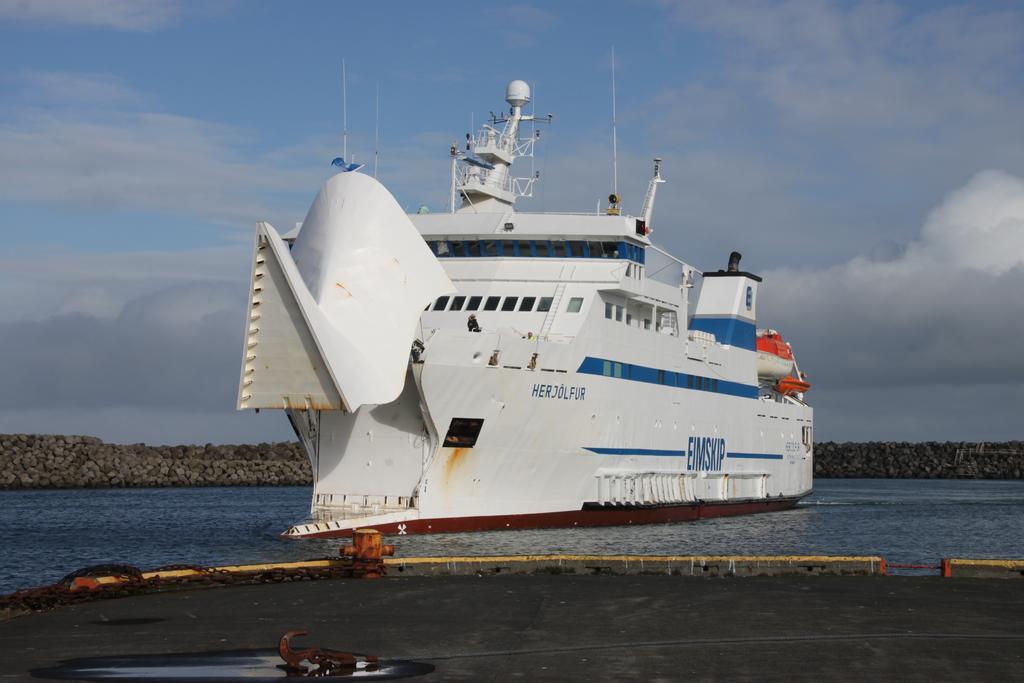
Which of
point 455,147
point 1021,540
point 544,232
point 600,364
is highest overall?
point 455,147

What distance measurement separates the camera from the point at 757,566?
17.0m

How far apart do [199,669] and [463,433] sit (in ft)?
57.8

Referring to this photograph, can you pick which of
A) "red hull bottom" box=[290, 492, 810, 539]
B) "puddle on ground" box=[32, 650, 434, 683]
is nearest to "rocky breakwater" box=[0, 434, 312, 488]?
"red hull bottom" box=[290, 492, 810, 539]

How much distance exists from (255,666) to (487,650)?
1991mm

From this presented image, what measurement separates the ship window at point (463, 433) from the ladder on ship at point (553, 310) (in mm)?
3400

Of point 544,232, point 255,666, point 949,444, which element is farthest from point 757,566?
point 949,444

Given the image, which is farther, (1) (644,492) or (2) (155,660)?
(1) (644,492)

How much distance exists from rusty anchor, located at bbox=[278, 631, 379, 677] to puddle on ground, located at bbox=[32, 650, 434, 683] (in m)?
0.03

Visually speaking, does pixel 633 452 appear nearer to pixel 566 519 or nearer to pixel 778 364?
pixel 566 519

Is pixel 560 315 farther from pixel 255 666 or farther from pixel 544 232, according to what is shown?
pixel 255 666

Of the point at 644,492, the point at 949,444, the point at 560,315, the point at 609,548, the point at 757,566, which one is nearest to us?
the point at 757,566

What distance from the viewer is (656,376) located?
34344 millimetres

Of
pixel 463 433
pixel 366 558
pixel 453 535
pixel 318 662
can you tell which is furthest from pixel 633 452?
pixel 318 662

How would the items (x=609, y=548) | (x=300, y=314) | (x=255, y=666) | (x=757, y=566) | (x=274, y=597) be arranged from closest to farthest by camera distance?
(x=255, y=666), (x=274, y=597), (x=757, y=566), (x=300, y=314), (x=609, y=548)
